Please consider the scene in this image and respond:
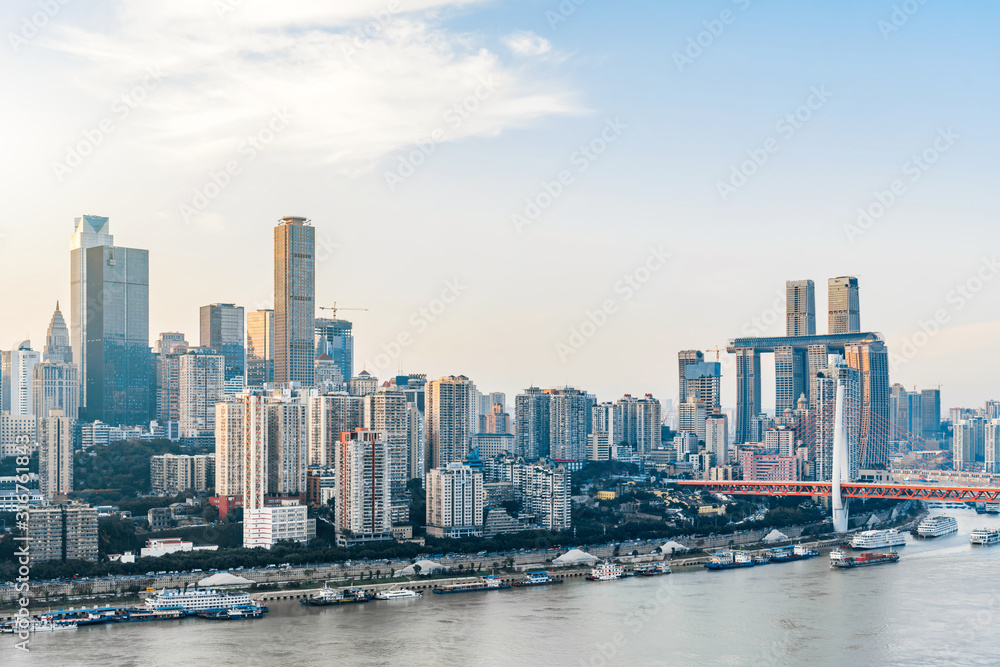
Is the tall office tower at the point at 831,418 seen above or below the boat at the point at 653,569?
above

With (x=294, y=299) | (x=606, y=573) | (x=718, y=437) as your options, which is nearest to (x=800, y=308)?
(x=718, y=437)

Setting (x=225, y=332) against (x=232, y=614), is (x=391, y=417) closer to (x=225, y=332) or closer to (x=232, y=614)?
(x=232, y=614)

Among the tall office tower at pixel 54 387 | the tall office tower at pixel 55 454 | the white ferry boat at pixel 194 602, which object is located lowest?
the white ferry boat at pixel 194 602

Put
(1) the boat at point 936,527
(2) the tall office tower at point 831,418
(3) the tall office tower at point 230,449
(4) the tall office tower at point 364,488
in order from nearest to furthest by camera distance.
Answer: (4) the tall office tower at point 364,488 < (3) the tall office tower at point 230,449 < (1) the boat at point 936,527 < (2) the tall office tower at point 831,418

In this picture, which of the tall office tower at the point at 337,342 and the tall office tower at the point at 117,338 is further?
the tall office tower at the point at 337,342

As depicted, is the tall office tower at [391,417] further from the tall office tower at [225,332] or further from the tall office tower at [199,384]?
the tall office tower at [225,332]

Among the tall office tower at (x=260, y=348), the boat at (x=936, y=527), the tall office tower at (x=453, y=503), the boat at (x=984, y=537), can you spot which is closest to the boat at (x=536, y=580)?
the tall office tower at (x=453, y=503)

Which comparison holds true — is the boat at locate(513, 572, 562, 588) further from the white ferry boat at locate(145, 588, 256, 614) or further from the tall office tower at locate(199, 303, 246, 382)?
the tall office tower at locate(199, 303, 246, 382)

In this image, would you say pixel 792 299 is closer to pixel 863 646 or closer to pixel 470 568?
pixel 470 568
